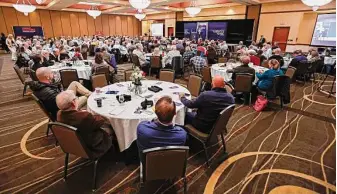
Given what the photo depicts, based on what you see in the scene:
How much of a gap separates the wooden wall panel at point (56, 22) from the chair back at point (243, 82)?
1949 cm

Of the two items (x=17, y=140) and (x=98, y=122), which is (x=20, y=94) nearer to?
(x=17, y=140)

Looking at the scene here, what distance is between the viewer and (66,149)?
223 cm

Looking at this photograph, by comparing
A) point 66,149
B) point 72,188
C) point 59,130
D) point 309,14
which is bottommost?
point 72,188

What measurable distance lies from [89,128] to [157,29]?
20.7 m

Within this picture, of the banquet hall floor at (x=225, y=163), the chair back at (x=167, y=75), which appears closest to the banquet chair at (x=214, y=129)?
the banquet hall floor at (x=225, y=163)

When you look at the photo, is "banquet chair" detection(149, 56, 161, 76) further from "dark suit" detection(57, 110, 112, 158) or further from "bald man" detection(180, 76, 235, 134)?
"dark suit" detection(57, 110, 112, 158)

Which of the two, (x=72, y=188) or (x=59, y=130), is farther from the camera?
(x=72, y=188)

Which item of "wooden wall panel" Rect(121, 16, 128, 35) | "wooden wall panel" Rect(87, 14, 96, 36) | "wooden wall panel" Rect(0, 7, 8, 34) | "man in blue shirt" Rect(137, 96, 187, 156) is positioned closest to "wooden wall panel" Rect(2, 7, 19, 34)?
"wooden wall panel" Rect(0, 7, 8, 34)

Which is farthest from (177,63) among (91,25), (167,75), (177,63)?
(91,25)

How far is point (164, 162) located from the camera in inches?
69.0

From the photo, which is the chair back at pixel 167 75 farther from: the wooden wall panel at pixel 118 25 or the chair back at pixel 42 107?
the wooden wall panel at pixel 118 25

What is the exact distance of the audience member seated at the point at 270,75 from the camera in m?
4.31

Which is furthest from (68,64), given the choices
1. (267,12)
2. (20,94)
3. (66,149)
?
(267,12)

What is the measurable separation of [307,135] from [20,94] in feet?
23.1
